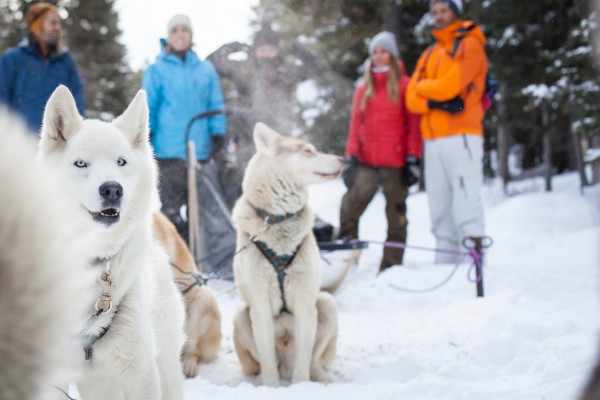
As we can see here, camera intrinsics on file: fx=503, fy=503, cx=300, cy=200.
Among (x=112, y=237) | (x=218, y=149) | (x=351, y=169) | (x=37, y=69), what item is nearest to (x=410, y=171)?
(x=351, y=169)

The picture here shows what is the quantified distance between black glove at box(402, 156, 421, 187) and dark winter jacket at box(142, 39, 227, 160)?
2.02 metres

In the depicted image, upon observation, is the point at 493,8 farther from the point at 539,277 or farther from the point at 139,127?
the point at 139,127

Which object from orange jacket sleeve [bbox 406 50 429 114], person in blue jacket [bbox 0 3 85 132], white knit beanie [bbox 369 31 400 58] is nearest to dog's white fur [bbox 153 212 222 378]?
person in blue jacket [bbox 0 3 85 132]

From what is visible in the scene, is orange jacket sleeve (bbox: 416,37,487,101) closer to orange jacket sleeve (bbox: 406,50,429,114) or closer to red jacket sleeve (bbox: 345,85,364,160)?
orange jacket sleeve (bbox: 406,50,429,114)

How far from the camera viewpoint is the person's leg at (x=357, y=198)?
557 centimetres

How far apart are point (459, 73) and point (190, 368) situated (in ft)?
12.2

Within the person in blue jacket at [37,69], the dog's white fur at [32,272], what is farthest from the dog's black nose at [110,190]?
the person in blue jacket at [37,69]

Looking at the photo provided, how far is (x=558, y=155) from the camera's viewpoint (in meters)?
14.4

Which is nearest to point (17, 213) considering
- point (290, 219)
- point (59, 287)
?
point (59, 287)

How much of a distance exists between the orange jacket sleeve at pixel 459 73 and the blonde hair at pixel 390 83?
17.3 inches

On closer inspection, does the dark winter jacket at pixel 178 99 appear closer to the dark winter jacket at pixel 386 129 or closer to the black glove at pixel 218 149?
the black glove at pixel 218 149

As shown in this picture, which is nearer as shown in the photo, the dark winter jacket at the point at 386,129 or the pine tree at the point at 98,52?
the dark winter jacket at the point at 386,129

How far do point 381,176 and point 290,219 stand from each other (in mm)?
2665

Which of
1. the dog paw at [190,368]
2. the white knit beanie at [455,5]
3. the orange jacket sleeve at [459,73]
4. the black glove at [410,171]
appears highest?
the white knit beanie at [455,5]
